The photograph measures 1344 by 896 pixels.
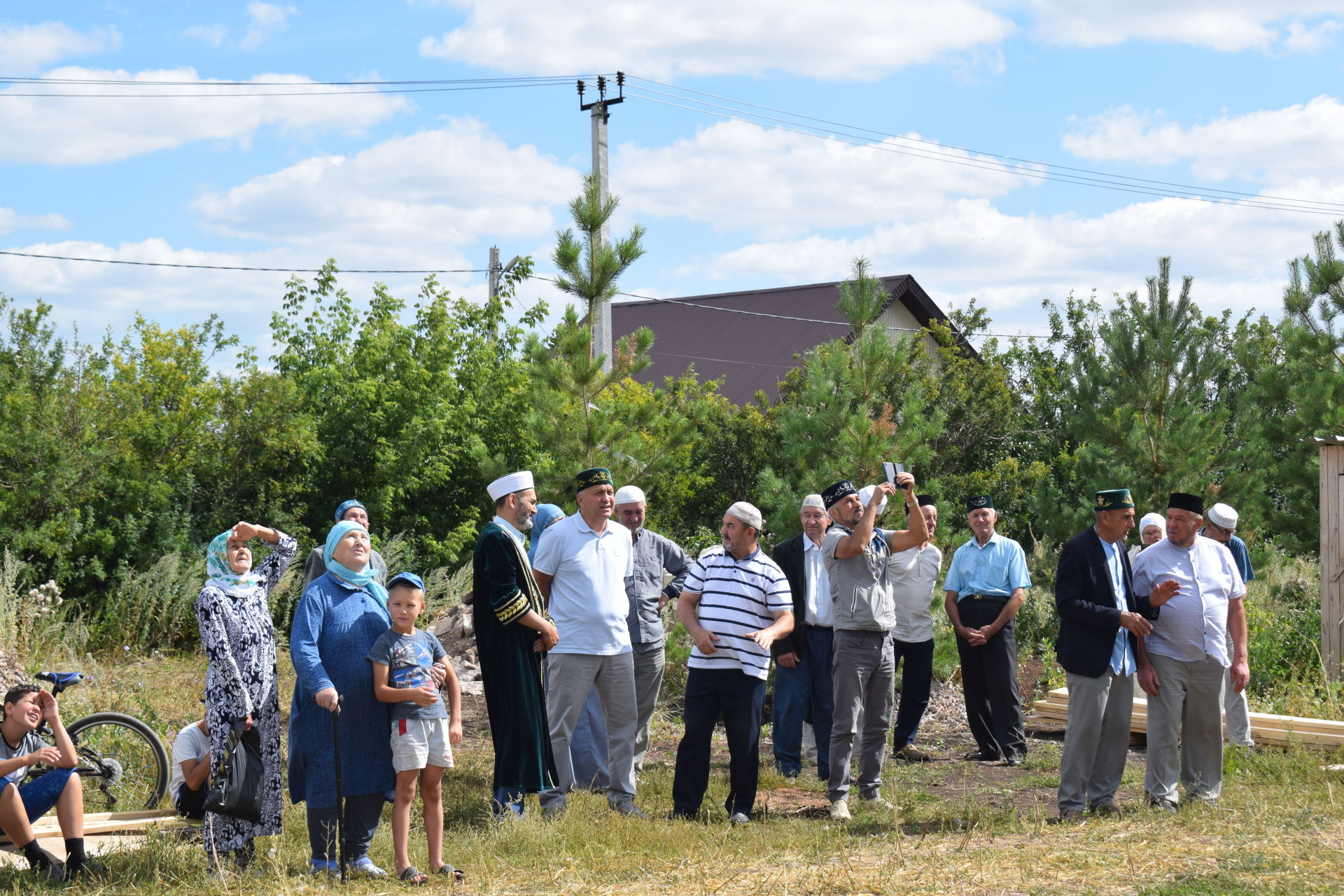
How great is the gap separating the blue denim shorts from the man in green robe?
6.45 feet

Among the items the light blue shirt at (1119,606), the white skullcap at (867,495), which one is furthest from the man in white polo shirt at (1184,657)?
the white skullcap at (867,495)

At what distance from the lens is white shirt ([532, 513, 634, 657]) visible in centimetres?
650

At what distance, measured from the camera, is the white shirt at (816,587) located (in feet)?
25.0

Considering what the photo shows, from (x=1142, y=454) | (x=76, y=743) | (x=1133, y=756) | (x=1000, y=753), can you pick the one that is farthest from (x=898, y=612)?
(x=76, y=743)

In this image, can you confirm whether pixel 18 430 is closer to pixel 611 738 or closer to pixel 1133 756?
pixel 611 738

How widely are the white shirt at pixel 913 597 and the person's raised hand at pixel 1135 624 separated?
2278 mm

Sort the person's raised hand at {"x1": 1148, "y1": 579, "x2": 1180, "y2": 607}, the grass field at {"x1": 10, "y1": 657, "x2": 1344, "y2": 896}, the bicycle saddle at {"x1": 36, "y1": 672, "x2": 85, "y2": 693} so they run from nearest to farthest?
the grass field at {"x1": 10, "y1": 657, "x2": 1344, "y2": 896}
the bicycle saddle at {"x1": 36, "y1": 672, "x2": 85, "y2": 693}
the person's raised hand at {"x1": 1148, "y1": 579, "x2": 1180, "y2": 607}

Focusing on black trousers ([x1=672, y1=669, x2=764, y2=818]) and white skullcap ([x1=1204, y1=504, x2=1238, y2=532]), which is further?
white skullcap ([x1=1204, y1=504, x2=1238, y2=532])

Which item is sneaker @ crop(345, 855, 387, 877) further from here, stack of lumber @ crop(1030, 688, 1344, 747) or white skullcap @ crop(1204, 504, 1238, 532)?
white skullcap @ crop(1204, 504, 1238, 532)

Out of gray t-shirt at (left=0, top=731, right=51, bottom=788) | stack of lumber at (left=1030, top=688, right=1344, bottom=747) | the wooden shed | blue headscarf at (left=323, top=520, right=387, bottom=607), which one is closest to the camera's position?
blue headscarf at (left=323, top=520, right=387, bottom=607)

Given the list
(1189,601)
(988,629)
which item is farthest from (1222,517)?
(1189,601)

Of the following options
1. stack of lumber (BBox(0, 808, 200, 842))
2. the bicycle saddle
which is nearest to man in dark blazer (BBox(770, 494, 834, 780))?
stack of lumber (BBox(0, 808, 200, 842))

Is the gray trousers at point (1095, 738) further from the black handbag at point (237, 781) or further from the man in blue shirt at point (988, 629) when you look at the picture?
the black handbag at point (237, 781)

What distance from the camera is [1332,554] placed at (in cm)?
1016
